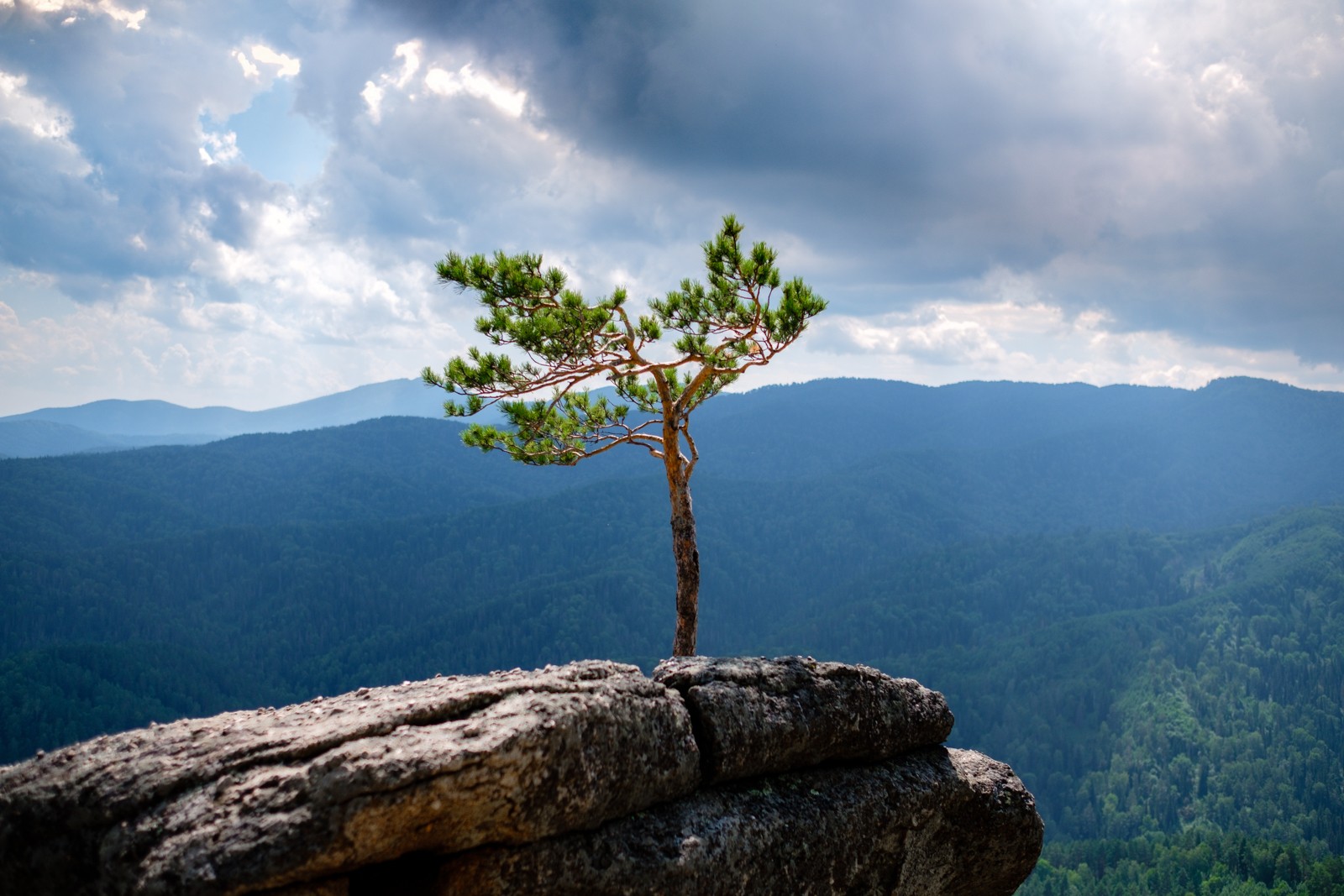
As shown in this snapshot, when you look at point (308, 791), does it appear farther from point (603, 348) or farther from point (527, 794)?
point (603, 348)

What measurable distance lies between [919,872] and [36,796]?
883 centimetres

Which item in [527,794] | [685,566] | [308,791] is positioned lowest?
[527,794]

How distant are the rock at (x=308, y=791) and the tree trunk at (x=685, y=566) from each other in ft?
17.8

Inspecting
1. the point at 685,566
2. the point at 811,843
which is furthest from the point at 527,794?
the point at 685,566

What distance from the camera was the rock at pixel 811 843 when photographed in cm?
739

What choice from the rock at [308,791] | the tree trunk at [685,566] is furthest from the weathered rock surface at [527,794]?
the tree trunk at [685,566]

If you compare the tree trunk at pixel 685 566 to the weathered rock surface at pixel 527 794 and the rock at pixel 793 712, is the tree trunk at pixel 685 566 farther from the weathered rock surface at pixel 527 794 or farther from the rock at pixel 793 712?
the weathered rock surface at pixel 527 794

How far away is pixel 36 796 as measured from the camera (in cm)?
666

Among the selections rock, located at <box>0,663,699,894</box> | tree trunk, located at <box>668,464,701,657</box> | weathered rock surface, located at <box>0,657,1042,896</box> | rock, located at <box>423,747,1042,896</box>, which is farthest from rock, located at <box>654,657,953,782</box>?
tree trunk, located at <box>668,464,701,657</box>

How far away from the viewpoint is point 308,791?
20.9ft

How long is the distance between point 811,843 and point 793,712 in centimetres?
133

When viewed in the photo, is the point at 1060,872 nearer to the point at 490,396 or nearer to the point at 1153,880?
the point at 1153,880

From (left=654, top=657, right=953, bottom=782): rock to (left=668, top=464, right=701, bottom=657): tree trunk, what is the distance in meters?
3.02

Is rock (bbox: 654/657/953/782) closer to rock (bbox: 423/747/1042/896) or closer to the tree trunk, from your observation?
rock (bbox: 423/747/1042/896)
